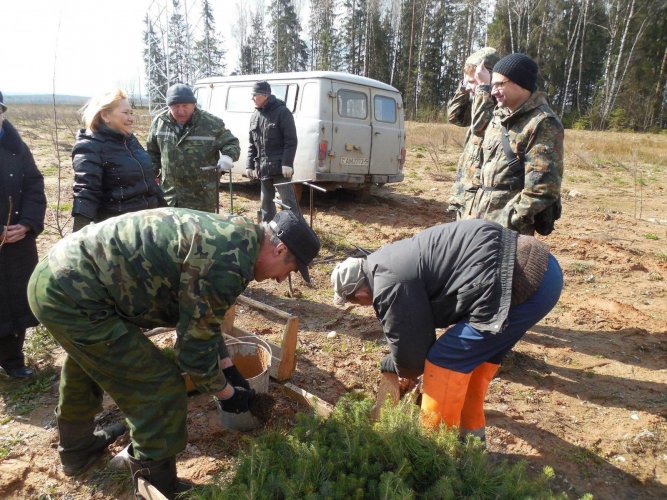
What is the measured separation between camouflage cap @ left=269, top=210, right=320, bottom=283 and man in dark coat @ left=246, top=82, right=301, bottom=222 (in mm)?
3637

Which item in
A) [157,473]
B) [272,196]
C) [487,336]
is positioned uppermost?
[272,196]

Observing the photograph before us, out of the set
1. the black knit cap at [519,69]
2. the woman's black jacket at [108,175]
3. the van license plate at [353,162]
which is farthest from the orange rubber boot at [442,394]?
the van license plate at [353,162]

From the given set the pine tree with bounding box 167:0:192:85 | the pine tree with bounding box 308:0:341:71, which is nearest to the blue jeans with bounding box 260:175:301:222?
the pine tree with bounding box 167:0:192:85

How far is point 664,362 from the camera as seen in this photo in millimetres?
3729

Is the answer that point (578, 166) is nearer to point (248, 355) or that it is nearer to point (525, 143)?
point (525, 143)

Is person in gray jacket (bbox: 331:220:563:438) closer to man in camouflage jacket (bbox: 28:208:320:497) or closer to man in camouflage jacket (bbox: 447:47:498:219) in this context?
man in camouflage jacket (bbox: 28:208:320:497)

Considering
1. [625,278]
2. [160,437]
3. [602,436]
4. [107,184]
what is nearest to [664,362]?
[602,436]

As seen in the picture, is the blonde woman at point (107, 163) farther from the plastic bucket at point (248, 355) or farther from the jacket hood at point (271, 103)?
the jacket hood at point (271, 103)

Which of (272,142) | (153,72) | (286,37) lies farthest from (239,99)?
(286,37)

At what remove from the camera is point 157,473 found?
2.07 metres

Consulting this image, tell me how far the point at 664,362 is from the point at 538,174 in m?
2.03

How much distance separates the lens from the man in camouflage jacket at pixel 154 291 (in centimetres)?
177

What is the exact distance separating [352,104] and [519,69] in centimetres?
514

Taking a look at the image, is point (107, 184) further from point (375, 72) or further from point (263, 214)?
point (375, 72)
